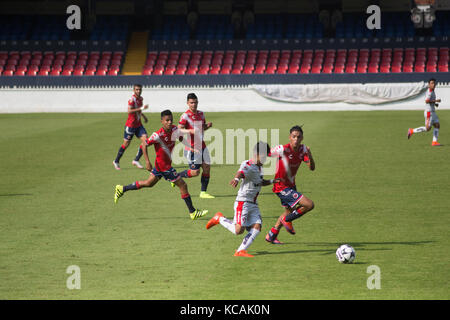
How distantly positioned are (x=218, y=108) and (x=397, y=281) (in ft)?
99.9

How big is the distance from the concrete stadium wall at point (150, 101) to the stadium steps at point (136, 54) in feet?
20.4

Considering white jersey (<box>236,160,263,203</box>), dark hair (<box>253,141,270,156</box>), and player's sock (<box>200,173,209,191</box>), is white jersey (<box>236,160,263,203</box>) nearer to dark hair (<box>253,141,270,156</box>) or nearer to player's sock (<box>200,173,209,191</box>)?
dark hair (<box>253,141,270,156</box>)

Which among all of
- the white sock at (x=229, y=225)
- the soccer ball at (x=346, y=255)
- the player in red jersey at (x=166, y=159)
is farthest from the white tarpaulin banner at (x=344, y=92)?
the soccer ball at (x=346, y=255)

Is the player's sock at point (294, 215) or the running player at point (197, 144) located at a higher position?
the running player at point (197, 144)

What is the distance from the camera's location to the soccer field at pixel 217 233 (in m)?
7.74

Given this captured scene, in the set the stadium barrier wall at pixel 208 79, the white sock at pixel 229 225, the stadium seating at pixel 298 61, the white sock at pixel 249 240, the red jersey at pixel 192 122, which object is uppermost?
the stadium seating at pixel 298 61

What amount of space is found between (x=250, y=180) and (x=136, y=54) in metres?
39.2

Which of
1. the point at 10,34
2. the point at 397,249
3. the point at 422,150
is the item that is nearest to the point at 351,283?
the point at 397,249

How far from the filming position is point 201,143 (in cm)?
1405

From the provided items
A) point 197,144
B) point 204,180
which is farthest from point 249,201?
point 197,144

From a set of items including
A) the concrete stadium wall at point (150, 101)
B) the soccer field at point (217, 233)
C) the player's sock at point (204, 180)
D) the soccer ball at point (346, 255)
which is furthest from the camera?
the concrete stadium wall at point (150, 101)

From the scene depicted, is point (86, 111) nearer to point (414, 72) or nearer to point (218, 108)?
point (218, 108)

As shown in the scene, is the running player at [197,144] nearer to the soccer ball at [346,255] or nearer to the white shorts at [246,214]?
the white shorts at [246,214]

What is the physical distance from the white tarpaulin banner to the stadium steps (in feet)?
37.5
